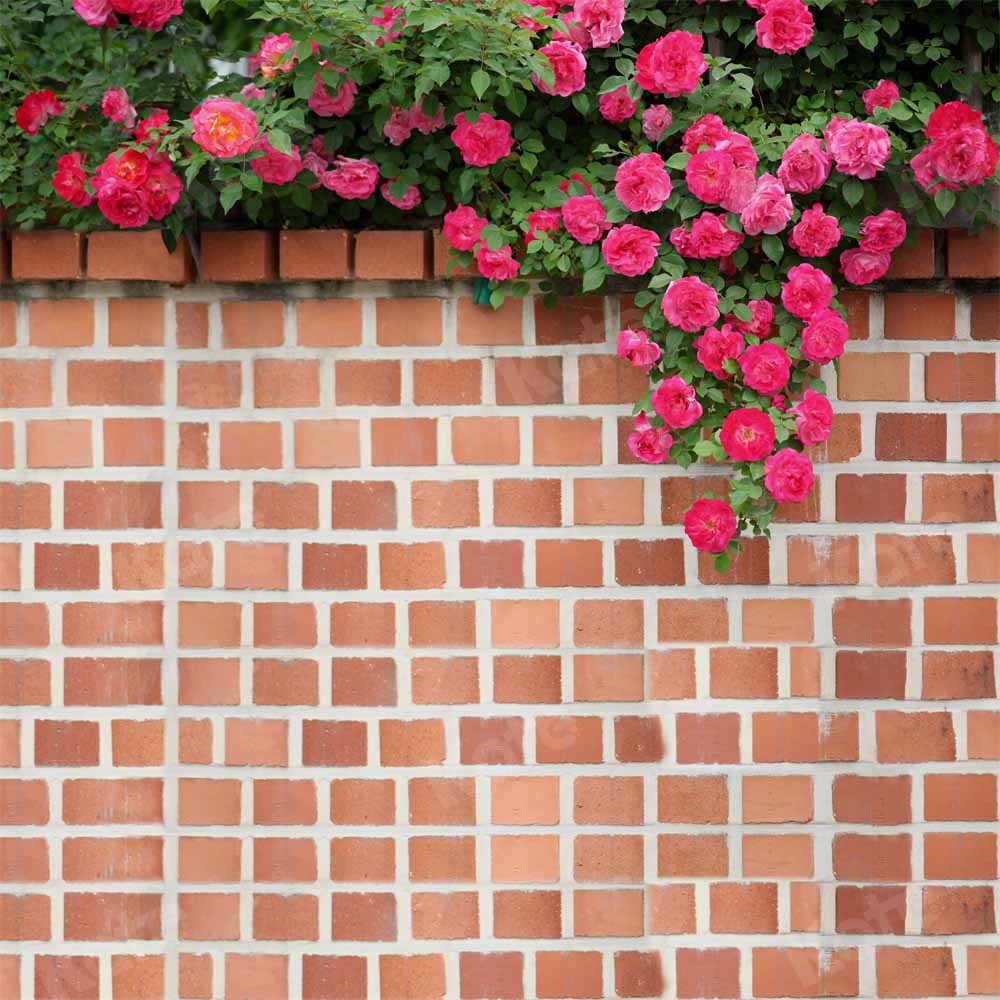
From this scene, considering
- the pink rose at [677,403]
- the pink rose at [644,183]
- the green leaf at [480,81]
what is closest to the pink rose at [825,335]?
the pink rose at [677,403]

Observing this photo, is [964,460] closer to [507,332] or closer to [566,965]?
[507,332]

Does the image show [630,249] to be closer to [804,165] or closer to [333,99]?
[804,165]

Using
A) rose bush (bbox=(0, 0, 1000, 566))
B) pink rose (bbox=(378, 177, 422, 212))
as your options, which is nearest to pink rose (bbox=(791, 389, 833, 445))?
rose bush (bbox=(0, 0, 1000, 566))

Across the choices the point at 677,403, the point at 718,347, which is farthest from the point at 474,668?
the point at 718,347

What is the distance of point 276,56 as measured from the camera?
6.48 feet

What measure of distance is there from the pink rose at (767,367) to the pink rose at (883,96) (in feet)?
1.62

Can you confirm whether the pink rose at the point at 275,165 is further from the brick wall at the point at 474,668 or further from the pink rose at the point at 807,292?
the pink rose at the point at 807,292

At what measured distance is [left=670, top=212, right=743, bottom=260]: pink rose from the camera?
1979 millimetres

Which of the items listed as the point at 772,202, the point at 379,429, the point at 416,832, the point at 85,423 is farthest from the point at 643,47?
the point at 416,832

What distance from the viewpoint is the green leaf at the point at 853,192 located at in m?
1.99

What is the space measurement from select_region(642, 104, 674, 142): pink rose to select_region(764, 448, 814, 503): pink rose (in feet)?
2.07

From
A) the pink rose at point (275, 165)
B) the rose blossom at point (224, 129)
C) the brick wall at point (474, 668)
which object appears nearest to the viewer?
the rose blossom at point (224, 129)

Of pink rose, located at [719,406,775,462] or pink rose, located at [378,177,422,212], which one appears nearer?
pink rose, located at [719,406,775,462]

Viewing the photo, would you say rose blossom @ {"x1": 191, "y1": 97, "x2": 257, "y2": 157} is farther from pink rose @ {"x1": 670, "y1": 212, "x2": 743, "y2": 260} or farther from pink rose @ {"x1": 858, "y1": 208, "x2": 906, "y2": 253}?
pink rose @ {"x1": 858, "y1": 208, "x2": 906, "y2": 253}
